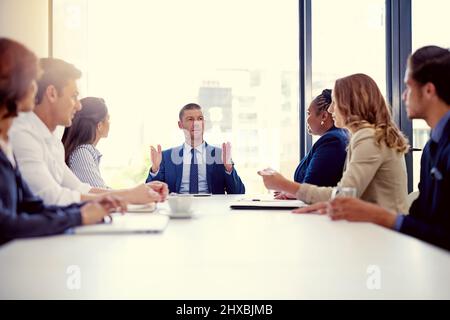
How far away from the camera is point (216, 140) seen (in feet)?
13.2

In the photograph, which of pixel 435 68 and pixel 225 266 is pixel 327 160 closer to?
pixel 435 68

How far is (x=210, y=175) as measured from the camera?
11.3 feet

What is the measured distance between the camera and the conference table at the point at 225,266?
80 centimetres

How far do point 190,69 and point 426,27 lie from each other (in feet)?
6.19

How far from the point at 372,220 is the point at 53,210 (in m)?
0.91

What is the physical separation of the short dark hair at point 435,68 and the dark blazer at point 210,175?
6.64 feet

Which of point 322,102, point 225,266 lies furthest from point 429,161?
point 322,102

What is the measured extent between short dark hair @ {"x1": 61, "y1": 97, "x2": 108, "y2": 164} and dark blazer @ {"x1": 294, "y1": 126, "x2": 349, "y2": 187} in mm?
Answer: 1203

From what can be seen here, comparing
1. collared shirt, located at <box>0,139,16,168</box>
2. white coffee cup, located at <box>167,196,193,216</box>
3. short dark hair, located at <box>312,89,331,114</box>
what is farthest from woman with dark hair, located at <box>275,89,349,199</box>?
collared shirt, located at <box>0,139,16,168</box>

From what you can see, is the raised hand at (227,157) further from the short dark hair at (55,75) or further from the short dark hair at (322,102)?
the short dark hair at (55,75)

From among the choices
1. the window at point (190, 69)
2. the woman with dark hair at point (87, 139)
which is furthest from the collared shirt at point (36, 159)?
the window at point (190, 69)

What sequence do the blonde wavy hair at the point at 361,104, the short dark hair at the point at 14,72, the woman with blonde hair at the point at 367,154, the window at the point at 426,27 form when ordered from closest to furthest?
the short dark hair at the point at 14,72 → the woman with blonde hair at the point at 367,154 → the blonde wavy hair at the point at 361,104 → the window at the point at 426,27

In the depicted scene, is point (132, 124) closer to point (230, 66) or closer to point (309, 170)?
point (230, 66)
